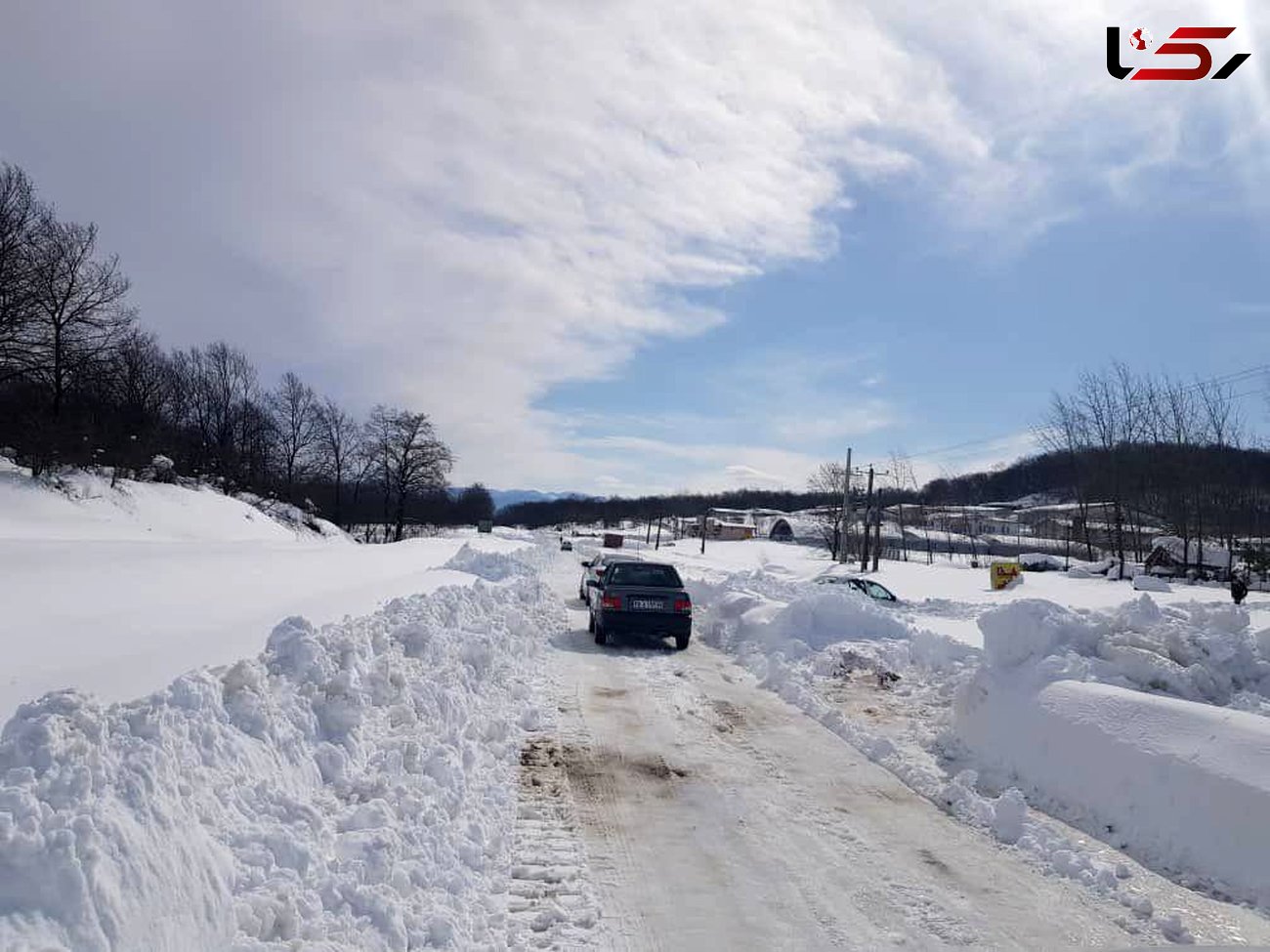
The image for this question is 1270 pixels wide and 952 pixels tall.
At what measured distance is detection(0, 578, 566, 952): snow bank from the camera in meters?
3.07

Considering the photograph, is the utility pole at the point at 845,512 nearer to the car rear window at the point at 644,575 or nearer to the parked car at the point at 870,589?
the parked car at the point at 870,589

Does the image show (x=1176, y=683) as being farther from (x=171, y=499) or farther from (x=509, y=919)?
(x=171, y=499)

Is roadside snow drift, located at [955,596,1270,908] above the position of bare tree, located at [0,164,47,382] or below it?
below

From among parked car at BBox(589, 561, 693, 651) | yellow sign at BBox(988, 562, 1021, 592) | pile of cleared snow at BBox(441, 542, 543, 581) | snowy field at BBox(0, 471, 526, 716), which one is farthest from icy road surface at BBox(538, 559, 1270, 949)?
yellow sign at BBox(988, 562, 1021, 592)

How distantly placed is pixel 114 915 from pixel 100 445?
4009 cm

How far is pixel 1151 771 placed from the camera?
606 cm

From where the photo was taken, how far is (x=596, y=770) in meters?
7.26

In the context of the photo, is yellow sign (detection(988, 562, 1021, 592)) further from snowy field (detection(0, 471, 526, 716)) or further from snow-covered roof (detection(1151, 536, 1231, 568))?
snowy field (detection(0, 471, 526, 716))

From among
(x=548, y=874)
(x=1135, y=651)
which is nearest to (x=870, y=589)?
(x=1135, y=651)

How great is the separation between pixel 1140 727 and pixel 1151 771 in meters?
0.53

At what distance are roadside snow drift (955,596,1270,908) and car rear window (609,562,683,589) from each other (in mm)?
7751

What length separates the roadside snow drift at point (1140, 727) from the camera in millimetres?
5379

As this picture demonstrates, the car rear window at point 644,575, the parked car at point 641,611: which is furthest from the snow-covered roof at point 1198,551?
the parked car at point 641,611

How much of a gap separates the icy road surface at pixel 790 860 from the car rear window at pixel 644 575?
22.4 ft
